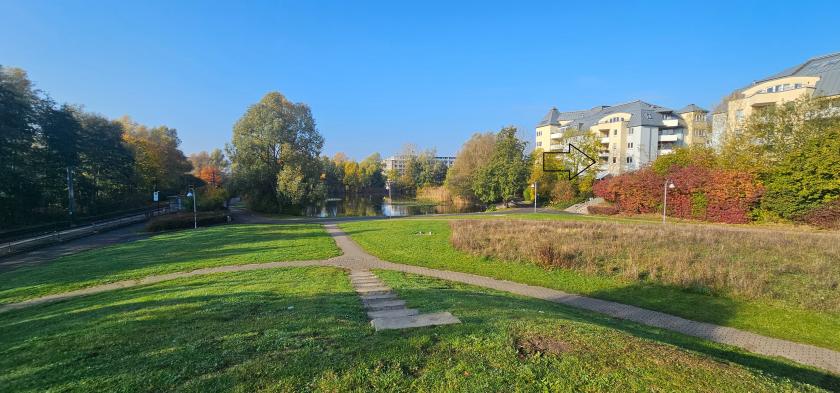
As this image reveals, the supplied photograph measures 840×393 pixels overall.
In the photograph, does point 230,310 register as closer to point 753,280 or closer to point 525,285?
point 525,285

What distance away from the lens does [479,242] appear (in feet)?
55.3

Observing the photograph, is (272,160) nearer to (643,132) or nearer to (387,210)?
(387,210)

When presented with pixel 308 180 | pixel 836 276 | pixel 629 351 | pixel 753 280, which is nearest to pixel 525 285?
pixel 753 280

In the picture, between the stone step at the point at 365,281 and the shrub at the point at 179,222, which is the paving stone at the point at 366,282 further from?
the shrub at the point at 179,222

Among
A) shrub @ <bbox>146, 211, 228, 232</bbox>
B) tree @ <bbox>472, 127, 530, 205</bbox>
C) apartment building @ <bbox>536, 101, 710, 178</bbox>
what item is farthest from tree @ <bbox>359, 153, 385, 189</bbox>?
shrub @ <bbox>146, 211, 228, 232</bbox>

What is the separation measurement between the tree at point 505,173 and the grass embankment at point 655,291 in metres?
30.5

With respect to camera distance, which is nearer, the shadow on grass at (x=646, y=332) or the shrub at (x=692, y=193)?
the shadow on grass at (x=646, y=332)

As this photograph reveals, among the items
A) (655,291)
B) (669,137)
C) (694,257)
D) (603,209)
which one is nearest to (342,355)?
(655,291)

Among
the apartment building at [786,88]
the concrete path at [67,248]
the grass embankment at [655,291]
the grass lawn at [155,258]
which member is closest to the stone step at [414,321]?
the grass embankment at [655,291]

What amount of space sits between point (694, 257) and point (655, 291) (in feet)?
13.2

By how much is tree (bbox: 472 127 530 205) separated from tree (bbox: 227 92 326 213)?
22580mm

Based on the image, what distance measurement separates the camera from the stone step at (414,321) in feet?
18.5

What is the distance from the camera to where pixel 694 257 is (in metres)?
13.8

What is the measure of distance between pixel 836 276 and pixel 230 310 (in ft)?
55.7
